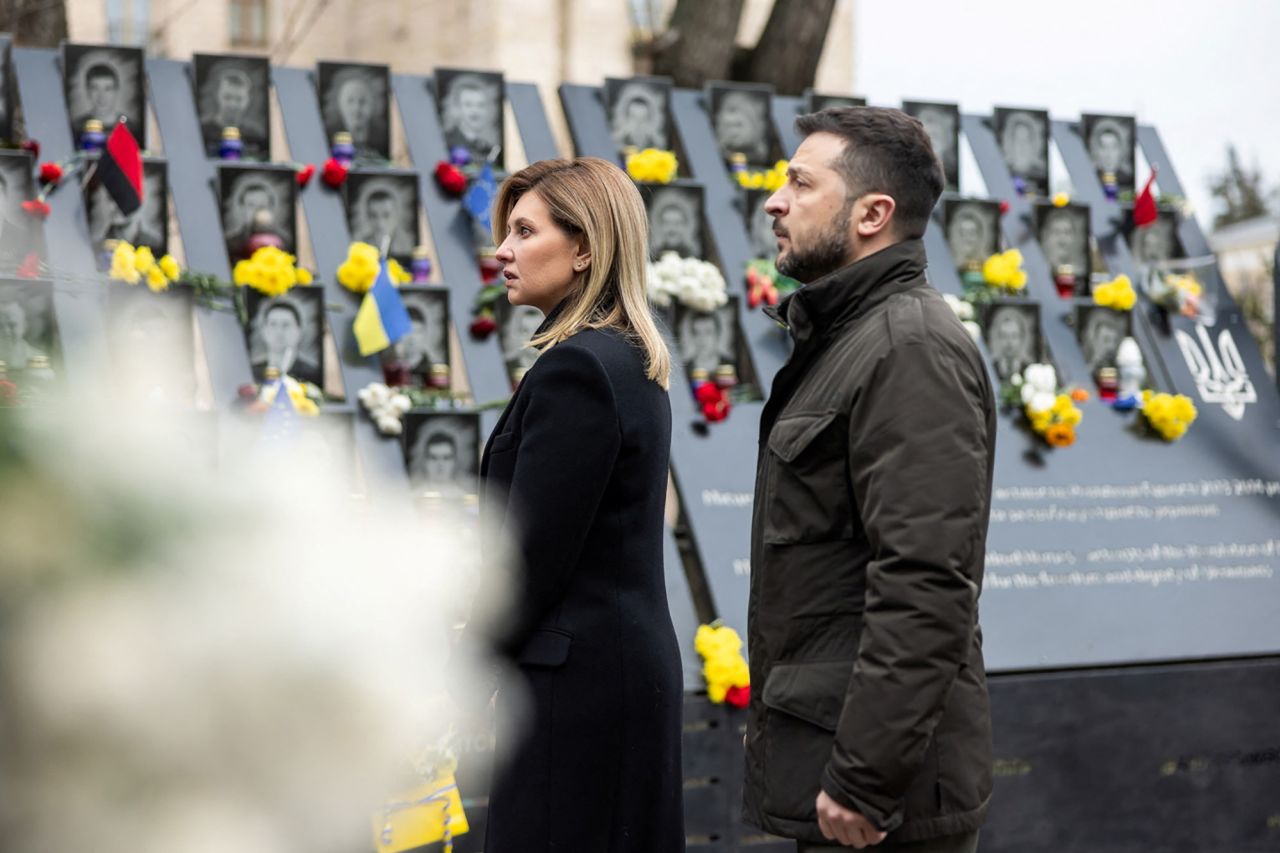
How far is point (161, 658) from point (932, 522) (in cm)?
127

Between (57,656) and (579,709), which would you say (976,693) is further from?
(57,656)

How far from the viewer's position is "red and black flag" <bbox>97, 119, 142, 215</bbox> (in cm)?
386

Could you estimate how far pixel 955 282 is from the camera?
4984 mm

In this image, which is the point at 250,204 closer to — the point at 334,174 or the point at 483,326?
the point at 334,174

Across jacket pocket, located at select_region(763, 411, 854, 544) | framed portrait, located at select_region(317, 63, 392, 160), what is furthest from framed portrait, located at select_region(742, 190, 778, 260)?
jacket pocket, located at select_region(763, 411, 854, 544)

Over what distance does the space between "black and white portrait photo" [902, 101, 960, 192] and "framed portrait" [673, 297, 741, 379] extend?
1184 millimetres

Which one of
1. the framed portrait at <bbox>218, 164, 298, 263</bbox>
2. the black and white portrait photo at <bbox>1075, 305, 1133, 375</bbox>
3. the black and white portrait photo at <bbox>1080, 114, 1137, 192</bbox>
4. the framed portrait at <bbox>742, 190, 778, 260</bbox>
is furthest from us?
the black and white portrait photo at <bbox>1080, 114, 1137, 192</bbox>

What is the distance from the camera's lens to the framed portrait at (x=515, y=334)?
4312 millimetres

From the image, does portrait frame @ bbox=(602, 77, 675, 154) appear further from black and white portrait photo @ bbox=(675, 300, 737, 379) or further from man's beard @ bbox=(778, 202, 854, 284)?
man's beard @ bbox=(778, 202, 854, 284)

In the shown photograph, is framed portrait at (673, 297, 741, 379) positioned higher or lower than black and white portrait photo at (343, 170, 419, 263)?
lower

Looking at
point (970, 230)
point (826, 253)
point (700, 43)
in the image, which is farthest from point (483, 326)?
point (700, 43)

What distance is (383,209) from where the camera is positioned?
4.37 meters

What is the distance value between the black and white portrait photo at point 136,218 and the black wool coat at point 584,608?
2274 millimetres

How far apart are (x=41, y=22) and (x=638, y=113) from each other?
229cm
